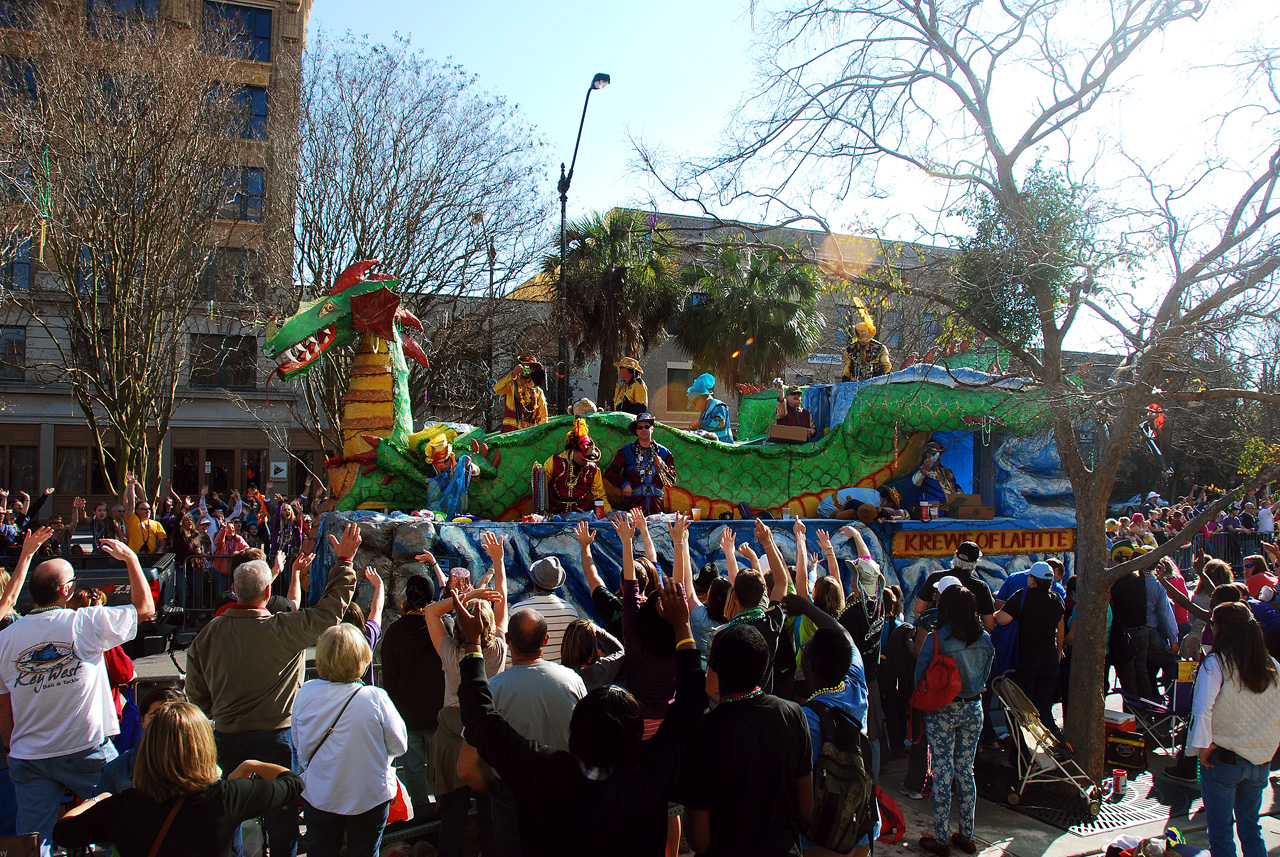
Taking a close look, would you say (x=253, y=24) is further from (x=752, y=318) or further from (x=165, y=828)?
(x=165, y=828)

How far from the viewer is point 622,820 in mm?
2580

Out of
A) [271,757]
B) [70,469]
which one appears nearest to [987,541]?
[271,757]

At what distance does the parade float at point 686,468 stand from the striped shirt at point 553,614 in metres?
4.03

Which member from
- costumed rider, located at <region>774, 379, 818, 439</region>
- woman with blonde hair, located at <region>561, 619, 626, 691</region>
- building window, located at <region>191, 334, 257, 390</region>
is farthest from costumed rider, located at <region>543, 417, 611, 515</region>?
building window, located at <region>191, 334, 257, 390</region>

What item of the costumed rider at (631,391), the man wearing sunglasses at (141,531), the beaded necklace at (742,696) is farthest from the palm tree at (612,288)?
the beaded necklace at (742,696)

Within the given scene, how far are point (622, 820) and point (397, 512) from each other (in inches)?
261

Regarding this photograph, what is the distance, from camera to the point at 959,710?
505 cm

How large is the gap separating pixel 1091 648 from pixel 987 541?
4.67 metres

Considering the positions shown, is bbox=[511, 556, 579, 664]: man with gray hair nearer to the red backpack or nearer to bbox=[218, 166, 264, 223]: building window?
the red backpack

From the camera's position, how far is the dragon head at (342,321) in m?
8.71

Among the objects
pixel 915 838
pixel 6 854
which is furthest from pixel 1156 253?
pixel 6 854

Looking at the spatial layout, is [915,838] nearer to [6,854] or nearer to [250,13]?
[6,854]

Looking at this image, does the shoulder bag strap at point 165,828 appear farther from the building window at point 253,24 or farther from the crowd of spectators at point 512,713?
the building window at point 253,24

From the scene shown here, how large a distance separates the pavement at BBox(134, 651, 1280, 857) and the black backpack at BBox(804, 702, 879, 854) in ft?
5.82
